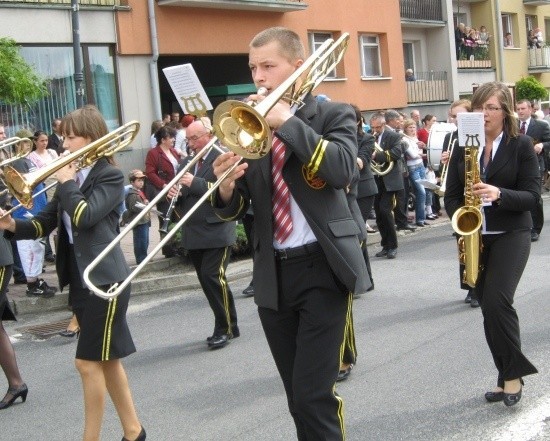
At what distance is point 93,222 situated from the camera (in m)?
4.98

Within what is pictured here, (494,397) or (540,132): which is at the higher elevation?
(540,132)

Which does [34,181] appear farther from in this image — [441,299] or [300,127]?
[441,299]

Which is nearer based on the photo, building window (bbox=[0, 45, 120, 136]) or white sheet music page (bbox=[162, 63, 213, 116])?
white sheet music page (bbox=[162, 63, 213, 116])

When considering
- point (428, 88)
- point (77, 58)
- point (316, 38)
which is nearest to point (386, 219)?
point (77, 58)

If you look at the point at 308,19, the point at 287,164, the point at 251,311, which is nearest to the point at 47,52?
the point at 308,19

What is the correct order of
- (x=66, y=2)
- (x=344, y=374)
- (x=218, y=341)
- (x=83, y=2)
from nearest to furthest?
(x=344, y=374) < (x=218, y=341) < (x=66, y=2) < (x=83, y=2)

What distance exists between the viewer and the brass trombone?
16.2ft

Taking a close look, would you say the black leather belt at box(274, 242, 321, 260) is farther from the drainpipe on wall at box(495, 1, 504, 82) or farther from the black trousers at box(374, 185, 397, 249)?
the drainpipe on wall at box(495, 1, 504, 82)

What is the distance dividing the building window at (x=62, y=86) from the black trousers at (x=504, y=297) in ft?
41.1

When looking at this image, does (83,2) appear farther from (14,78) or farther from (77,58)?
(14,78)

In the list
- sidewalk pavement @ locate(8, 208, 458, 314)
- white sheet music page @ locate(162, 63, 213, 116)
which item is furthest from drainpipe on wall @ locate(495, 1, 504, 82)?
white sheet music page @ locate(162, 63, 213, 116)

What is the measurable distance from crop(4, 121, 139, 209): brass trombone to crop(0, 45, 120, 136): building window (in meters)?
12.0

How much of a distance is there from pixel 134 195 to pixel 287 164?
265 inches

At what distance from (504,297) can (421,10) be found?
83.0 feet
